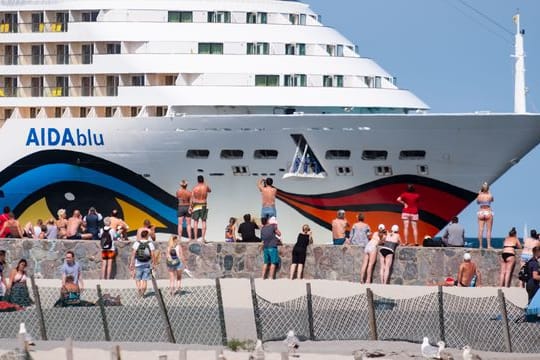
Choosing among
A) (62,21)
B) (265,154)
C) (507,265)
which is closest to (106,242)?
(507,265)

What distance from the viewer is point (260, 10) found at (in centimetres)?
4412

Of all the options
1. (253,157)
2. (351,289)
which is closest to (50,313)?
(351,289)

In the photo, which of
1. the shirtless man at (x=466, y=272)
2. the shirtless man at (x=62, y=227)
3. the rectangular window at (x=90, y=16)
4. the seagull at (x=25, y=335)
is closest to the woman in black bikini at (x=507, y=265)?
the shirtless man at (x=466, y=272)

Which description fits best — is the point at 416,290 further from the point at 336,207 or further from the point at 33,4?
the point at 33,4

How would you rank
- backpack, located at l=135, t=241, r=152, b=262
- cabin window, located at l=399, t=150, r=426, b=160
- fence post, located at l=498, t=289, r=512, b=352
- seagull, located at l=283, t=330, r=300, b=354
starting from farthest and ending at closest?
cabin window, located at l=399, t=150, r=426, b=160 < backpack, located at l=135, t=241, r=152, b=262 < seagull, located at l=283, t=330, r=300, b=354 < fence post, located at l=498, t=289, r=512, b=352

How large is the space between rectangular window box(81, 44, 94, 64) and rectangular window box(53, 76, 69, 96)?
698mm

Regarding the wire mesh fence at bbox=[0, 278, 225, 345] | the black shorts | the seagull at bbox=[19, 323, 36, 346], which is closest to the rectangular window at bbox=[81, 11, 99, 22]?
the black shorts

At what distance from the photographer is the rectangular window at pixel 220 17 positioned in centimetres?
4391

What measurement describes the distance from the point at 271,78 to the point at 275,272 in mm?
12688

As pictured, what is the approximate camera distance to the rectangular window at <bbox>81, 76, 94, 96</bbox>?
145 feet

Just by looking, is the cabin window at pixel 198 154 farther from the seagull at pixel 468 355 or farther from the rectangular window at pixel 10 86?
the seagull at pixel 468 355

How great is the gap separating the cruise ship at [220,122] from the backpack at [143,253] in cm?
1203

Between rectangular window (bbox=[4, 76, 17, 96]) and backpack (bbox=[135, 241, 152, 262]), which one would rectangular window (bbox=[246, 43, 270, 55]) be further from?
backpack (bbox=[135, 241, 152, 262])

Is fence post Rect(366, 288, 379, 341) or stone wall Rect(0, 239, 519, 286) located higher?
stone wall Rect(0, 239, 519, 286)
